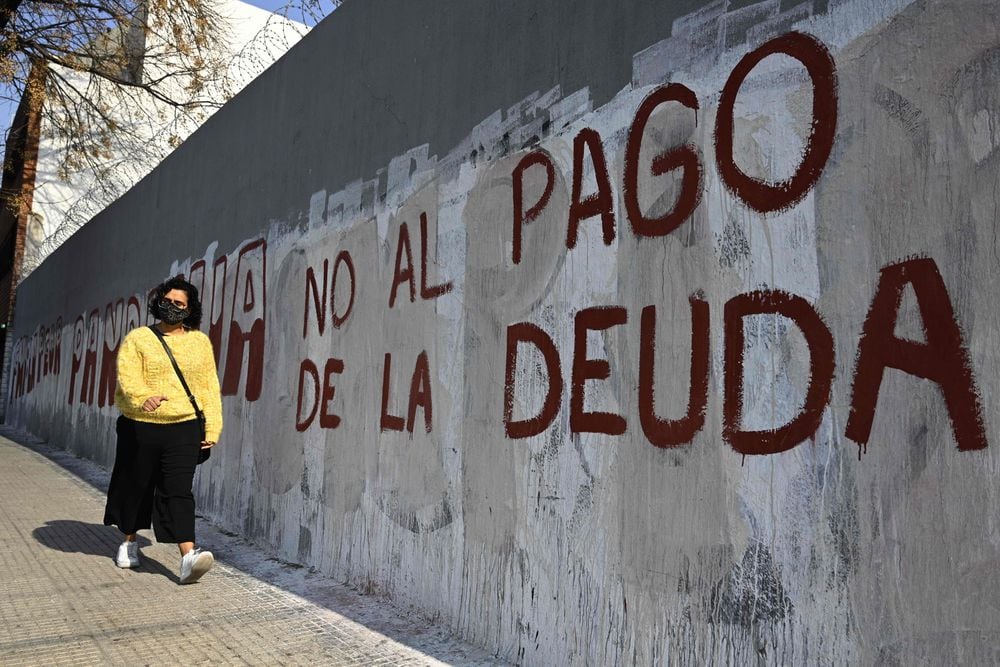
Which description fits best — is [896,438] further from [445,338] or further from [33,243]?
[33,243]

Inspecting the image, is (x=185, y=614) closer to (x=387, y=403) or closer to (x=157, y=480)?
(x=157, y=480)

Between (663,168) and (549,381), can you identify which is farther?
(549,381)

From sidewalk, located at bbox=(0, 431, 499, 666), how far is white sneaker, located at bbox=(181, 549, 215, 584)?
0.07m

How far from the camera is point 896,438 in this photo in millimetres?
1834

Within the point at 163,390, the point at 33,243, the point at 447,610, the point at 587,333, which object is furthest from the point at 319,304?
the point at 33,243

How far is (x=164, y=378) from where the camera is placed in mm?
4195

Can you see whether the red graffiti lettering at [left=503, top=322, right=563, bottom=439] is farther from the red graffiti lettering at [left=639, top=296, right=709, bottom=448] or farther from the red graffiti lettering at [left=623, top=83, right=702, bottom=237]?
the red graffiti lettering at [left=623, top=83, right=702, bottom=237]

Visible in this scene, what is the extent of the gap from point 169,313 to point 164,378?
350mm

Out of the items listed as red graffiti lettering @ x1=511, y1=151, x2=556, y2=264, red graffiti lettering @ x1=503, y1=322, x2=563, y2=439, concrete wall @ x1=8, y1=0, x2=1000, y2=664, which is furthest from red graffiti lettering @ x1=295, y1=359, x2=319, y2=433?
red graffiti lettering @ x1=511, y1=151, x2=556, y2=264

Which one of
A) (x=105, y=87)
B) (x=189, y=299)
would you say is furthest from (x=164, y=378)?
(x=105, y=87)

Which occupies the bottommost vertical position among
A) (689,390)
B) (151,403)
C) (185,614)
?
(185,614)

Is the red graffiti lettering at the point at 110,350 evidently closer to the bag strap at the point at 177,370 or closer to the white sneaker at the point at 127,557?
the white sneaker at the point at 127,557

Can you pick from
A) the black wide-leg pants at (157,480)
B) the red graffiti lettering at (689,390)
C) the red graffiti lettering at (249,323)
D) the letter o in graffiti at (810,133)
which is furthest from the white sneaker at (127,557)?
the letter o in graffiti at (810,133)

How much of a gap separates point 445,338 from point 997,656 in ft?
7.64
